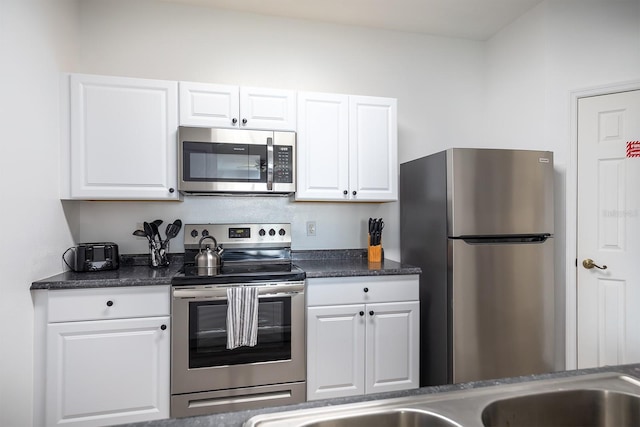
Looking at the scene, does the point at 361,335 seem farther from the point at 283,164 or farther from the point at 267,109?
the point at 267,109

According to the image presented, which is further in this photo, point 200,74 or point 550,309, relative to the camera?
point 200,74

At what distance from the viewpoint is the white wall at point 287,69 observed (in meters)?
2.54

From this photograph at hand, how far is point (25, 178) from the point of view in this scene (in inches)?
72.9

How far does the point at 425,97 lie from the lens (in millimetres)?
3109

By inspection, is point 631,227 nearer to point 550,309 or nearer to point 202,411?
point 550,309

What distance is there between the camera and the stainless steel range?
203 cm

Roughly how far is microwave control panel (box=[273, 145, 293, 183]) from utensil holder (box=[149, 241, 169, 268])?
917 mm

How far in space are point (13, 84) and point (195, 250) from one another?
135 cm

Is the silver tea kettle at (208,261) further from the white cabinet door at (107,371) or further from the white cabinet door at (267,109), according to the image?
the white cabinet door at (267,109)

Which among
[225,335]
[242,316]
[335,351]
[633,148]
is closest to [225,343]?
[225,335]

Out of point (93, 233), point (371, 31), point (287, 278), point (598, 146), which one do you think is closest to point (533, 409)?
point (287, 278)

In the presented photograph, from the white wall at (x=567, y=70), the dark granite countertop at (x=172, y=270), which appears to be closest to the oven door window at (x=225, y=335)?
the dark granite countertop at (x=172, y=270)

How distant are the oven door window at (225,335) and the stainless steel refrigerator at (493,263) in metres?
1.05

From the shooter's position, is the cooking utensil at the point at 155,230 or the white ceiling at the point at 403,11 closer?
the cooking utensil at the point at 155,230
